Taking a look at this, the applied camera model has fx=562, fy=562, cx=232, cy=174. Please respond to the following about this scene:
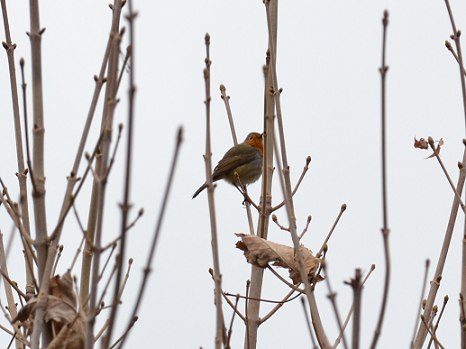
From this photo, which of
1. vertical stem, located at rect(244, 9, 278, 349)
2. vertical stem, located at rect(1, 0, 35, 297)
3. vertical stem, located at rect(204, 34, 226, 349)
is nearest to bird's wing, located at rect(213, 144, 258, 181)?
vertical stem, located at rect(244, 9, 278, 349)

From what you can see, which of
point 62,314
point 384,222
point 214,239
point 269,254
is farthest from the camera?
point 269,254

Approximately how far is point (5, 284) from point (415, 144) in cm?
219

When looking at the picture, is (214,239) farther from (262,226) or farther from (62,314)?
(262,226)

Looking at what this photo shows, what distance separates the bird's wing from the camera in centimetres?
761

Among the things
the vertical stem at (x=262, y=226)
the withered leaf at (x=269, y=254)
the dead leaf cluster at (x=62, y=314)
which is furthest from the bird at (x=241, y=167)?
the dead leaf cluster at (x=62, y=314)

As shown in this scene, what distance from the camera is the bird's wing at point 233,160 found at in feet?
25.0

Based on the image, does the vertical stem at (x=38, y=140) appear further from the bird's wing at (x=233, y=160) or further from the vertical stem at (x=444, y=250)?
the bird's wing at (x=233, y=160)

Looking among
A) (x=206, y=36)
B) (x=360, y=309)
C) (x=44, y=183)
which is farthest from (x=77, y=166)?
(x=360, y=309)

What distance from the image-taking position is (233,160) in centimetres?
762

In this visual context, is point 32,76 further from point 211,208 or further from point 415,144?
point 415,144

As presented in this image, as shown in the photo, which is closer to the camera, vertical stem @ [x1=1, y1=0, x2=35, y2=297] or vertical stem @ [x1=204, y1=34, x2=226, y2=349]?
vertical stem @ [x1=204, y1=34, x2=226, y2=349]

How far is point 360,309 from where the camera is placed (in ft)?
4.56

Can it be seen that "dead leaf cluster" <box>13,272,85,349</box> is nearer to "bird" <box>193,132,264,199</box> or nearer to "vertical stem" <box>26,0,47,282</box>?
"vertical stem" <box>26,0,47,282</box>

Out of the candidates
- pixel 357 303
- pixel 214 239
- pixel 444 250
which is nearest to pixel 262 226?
pixel 444 250
